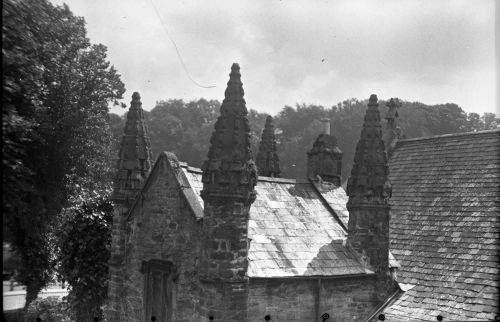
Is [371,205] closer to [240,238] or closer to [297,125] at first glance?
[240,238]

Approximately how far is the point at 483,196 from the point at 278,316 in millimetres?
8000

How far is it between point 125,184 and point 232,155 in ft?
17.9

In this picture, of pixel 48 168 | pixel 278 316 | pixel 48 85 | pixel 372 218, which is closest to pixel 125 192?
pixel 48 168

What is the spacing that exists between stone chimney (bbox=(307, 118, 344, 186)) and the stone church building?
58.3 inches

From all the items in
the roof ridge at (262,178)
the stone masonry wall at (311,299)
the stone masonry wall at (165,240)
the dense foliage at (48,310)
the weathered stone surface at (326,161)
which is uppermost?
the weathered stone surface at (326,161)

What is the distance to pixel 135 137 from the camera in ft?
51.8

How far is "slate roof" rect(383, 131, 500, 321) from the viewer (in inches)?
498

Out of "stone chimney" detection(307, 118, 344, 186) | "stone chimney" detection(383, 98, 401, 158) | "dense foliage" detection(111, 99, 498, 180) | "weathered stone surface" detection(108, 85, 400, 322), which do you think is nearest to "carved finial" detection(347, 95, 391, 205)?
"weathered stone surface" detection(108, 85, 400, 322)

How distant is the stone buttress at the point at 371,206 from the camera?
46.4 feet

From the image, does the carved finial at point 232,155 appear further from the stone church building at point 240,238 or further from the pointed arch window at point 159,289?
the pointed arch window at point 159,289

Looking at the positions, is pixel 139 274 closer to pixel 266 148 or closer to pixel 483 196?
pixel 266 148

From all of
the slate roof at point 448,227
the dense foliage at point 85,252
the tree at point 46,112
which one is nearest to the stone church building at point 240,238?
the slate roof at point 448,227

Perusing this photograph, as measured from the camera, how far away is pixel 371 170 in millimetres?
14461

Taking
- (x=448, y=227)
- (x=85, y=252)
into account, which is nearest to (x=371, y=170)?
(x=448, y=227)
